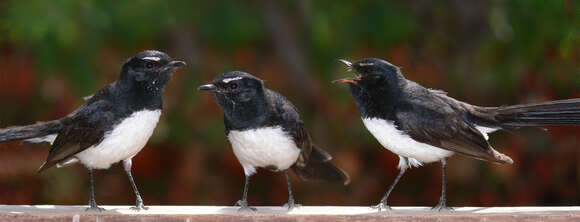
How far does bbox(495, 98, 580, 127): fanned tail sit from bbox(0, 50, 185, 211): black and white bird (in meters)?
1.37

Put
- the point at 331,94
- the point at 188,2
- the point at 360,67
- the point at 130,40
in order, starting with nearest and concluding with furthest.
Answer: the point at 360,67
the point at 188,2
the point at 331,94
the point at 130,40

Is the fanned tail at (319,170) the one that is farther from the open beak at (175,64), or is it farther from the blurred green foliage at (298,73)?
the blurred green foliage at (298,73)

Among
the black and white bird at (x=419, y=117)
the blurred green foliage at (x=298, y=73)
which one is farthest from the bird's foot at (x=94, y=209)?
the blurred green foliage at (x=298, y=73)

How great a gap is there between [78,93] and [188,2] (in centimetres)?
110

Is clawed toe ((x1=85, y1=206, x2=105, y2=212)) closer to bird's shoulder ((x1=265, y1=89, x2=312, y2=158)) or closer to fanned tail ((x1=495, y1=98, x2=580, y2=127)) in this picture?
bird's shoulder ((x1=265, y1=89, x2=312, y2=158))

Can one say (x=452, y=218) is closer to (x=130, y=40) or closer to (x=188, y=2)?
(x=188, y=2)

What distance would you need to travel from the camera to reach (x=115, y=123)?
305 centimetres

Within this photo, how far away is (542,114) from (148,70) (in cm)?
160

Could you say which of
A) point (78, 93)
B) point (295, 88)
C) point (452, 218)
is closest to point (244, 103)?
point (452, 218)

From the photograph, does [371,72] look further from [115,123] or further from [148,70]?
[115,123]

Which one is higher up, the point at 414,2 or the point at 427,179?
the point at 414,2

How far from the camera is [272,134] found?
3137mm

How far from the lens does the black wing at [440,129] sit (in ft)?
10.0

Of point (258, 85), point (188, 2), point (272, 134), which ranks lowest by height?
point (272, 134)
